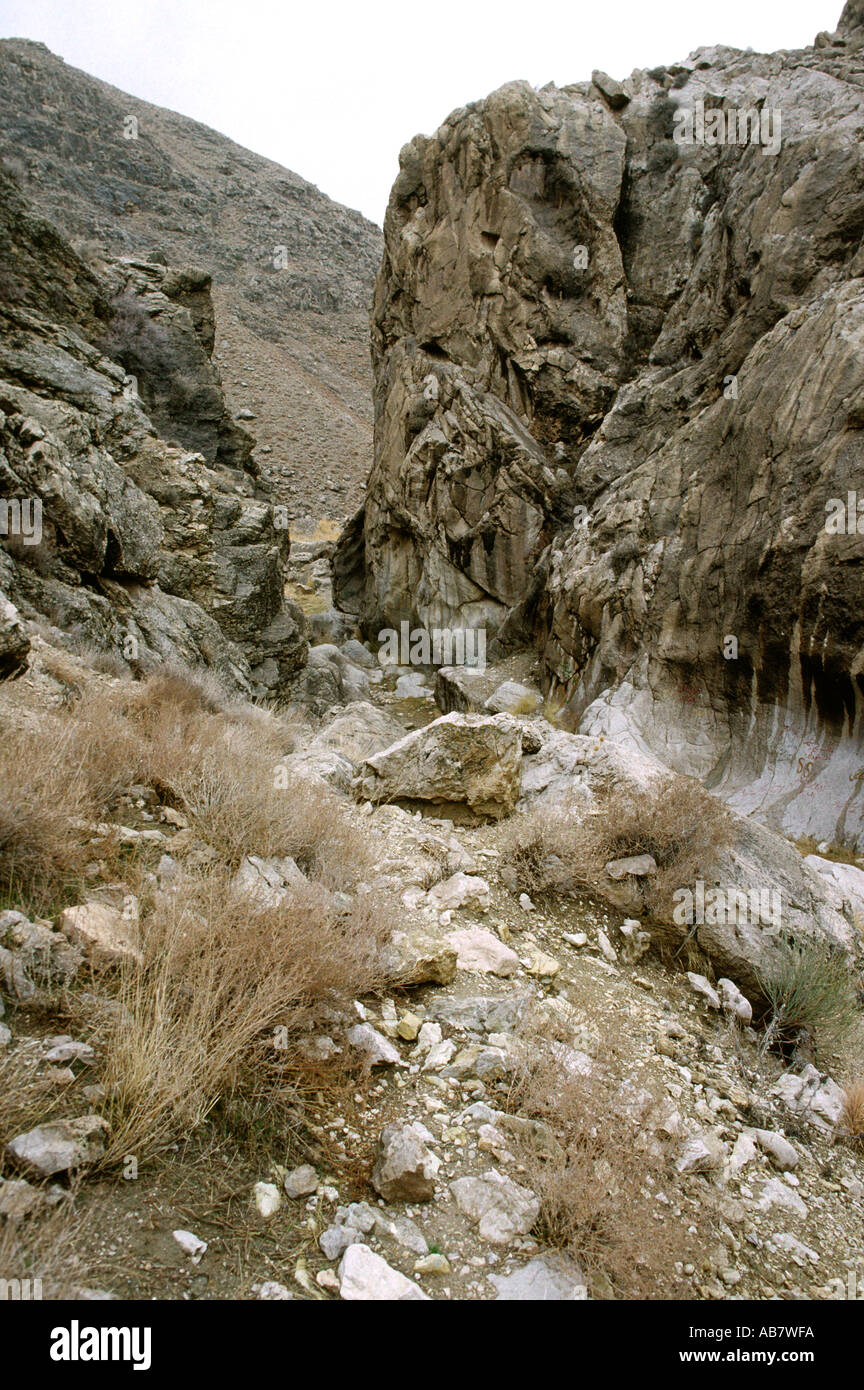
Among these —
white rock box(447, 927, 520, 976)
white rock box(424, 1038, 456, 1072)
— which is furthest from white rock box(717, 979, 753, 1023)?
white rock box(424, 1038, 456, 1072)

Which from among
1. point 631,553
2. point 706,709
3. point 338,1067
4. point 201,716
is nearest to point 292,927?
point 338,1067

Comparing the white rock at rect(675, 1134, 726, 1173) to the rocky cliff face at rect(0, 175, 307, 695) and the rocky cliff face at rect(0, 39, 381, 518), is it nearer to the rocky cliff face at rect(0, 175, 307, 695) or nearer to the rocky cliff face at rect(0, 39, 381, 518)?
the rocky cliff face at rect(0, 175, 307, 695)

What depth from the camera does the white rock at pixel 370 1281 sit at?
1.84 meters

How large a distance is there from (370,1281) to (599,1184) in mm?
825

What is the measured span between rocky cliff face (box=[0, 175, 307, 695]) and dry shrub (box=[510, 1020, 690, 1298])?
14.0 feet

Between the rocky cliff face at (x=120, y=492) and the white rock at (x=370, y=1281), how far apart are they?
4214 mm

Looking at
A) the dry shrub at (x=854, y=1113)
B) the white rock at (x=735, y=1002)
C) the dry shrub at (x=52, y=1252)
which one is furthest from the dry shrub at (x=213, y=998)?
the dry shrub at (x=854, y=1113)

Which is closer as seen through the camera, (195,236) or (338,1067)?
(338,1067)

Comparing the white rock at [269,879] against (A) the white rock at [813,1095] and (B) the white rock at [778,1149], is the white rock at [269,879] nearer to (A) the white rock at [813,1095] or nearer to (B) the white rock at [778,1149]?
(B) the white rock at [778,1149]

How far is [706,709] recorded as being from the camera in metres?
11.8

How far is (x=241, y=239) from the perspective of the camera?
51875 millimetres

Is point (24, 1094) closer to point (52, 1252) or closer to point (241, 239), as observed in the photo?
point (52, 1252)
